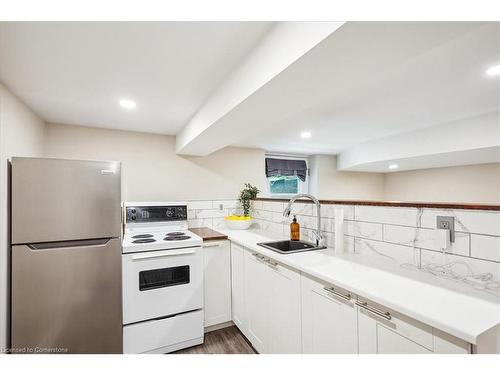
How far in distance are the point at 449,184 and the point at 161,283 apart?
484 cm

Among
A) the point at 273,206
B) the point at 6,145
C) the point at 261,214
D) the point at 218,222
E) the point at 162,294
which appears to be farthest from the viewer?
the point at 218,222

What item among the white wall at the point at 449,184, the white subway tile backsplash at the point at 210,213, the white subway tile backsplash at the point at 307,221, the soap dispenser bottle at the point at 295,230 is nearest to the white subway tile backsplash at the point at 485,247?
the white subway tile backsplash at the point at 307,221

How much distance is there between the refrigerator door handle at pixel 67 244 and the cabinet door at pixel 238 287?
1092 mm

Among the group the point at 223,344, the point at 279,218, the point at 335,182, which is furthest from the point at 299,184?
the point at 223,344

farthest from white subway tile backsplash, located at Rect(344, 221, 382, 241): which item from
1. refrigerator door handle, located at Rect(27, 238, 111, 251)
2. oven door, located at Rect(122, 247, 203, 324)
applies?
refrigerator door handle, located at Rect(27, 238, 111, 251)

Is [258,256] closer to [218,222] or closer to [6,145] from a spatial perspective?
[218,222]

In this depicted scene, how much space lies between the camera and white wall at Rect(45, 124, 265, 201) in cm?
267

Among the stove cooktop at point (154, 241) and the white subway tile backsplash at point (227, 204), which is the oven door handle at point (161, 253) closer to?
the stove cooktop at point (154, 241)

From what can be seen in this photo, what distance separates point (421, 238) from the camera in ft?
4.25

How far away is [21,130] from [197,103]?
143 cm
